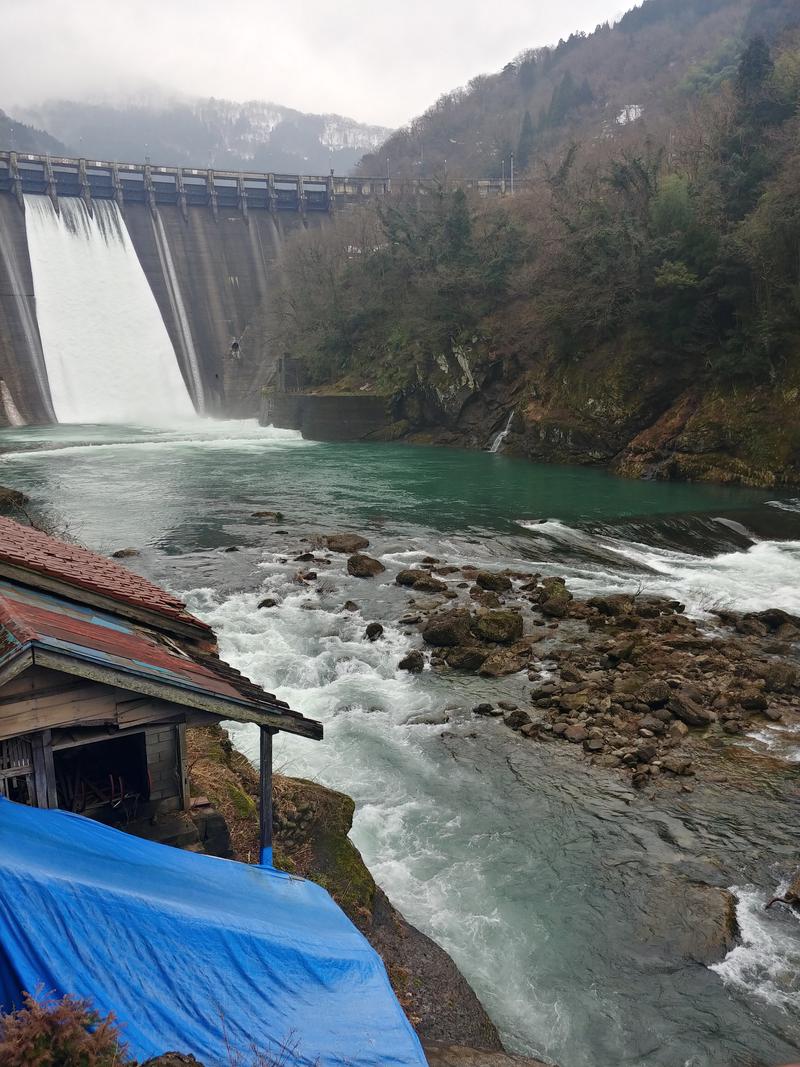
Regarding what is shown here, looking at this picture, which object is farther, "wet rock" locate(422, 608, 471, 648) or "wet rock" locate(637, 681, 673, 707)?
"wet rock" locate(422, 608, 471, 648)

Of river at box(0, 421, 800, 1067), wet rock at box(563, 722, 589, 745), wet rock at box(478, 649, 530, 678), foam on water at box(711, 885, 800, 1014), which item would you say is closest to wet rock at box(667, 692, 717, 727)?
river at box(0, 421, 800, 1067)

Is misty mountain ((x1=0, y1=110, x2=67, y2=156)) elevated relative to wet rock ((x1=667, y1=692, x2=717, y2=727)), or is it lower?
elevated

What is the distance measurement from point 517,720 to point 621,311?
95.4ft

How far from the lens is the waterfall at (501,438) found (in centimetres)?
4116

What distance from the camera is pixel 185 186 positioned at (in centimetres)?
7169

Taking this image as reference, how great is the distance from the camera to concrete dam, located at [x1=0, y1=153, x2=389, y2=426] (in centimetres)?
6097

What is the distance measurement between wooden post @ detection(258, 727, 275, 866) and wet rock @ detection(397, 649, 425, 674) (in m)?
7.55

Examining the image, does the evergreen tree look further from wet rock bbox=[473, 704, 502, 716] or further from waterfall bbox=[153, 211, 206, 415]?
wet rock bbox=[473, 704, 502, 716]

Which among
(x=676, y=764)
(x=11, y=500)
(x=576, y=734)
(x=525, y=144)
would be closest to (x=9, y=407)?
(x=11, y=500)

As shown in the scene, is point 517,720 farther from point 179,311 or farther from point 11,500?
point 179,311

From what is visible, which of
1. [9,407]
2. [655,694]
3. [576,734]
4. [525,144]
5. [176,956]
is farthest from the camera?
[525,144]

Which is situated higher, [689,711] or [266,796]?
[266,796]

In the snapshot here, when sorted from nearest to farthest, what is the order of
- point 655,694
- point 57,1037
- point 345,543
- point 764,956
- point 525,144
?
point 57,1037 → point 764,956 → point 655,694 → point 345,543 → point 525,144

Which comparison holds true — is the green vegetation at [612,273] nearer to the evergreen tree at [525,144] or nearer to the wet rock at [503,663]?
the wet rock at [503,663]
